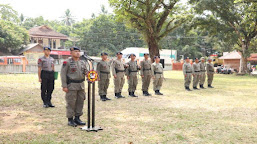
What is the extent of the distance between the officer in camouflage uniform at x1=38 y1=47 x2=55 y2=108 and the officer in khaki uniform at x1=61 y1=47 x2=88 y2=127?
7.01ft

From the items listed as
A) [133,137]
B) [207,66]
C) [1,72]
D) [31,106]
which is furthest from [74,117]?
[1,72]

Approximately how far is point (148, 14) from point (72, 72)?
582 inches

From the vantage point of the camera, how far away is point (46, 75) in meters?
7.04

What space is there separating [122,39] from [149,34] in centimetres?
2890

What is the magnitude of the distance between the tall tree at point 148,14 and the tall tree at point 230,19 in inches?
187

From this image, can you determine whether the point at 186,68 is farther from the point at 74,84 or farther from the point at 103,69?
the point at 74,84

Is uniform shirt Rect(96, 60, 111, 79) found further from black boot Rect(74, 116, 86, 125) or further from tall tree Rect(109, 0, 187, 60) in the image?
tall tree Rect(109, 0, 187, 60)

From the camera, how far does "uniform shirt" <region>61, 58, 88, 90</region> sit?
512 cm

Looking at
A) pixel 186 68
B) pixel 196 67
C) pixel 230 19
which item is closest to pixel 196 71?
pixel 196 67

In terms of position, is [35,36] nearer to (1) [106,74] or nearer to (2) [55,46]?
(2) [55,46]

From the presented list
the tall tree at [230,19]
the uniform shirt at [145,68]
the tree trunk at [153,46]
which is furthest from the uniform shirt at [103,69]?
the tall tree at [230,19]

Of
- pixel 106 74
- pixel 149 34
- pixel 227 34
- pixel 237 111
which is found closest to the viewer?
pixel 237 111

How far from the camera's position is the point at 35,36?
40.5m

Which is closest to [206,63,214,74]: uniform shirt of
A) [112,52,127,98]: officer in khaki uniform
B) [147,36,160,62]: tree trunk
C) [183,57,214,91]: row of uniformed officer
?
[183,57,214,91]: row of uniformed officer
